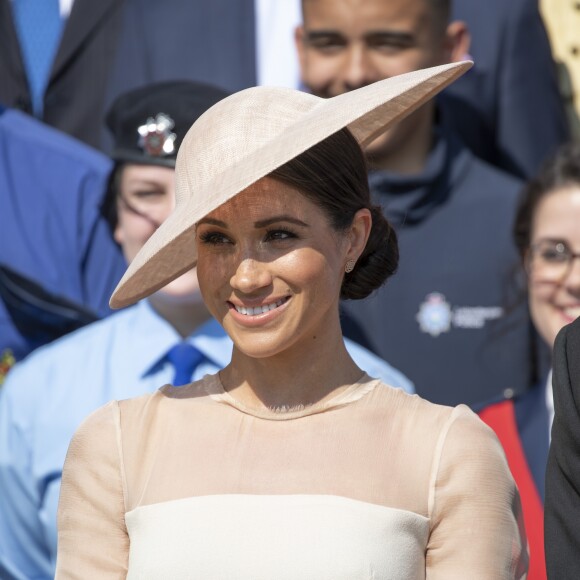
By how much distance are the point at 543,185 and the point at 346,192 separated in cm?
160

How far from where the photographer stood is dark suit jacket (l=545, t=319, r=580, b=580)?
2.17m

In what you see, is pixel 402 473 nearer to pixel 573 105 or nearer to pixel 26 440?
pixel 26 440

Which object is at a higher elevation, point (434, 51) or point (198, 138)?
point (198, 138)

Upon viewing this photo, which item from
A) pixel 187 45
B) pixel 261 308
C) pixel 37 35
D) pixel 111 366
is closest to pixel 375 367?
pixel 111 366

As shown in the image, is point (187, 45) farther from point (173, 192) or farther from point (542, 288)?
point (542, 288)

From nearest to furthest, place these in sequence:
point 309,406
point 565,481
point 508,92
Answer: point 565,481
point 309,406
point 508,92

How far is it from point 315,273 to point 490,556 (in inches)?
21.4

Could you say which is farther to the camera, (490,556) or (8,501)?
(8,501)

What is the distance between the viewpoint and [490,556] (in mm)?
2250

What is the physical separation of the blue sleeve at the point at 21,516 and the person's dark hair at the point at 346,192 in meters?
1.40

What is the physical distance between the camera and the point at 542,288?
369 cm

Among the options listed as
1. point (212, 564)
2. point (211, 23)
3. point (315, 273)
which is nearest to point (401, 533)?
point (212, 564)

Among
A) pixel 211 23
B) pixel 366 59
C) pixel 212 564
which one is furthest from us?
pixel 211 23

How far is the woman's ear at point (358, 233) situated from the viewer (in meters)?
2.44
